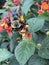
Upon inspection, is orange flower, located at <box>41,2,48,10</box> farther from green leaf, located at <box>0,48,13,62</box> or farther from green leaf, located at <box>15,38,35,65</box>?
green leaf, located at <box>0,48,13,62</box>

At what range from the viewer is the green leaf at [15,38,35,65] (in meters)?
1.16

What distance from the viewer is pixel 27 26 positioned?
3.81 ft

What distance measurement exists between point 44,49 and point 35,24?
A: 0.42 ft

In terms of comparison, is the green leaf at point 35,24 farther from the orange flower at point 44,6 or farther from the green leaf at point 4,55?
the green leaf at point 4,55

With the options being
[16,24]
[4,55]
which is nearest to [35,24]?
[16,24]

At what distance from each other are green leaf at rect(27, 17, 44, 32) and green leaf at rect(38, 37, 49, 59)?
8cm

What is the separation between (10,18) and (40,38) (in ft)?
0.61

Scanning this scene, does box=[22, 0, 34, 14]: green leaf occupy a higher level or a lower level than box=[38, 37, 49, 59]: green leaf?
higher

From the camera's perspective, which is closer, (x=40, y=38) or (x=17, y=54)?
(x=17, y=54)

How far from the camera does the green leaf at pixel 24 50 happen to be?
1.16 metres

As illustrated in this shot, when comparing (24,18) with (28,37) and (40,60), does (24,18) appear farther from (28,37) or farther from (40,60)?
(40,60)

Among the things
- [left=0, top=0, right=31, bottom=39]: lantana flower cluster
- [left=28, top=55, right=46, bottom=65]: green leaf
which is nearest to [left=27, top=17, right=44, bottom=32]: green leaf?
[left=0, top=0, right=31, bottom=39]: lantana flower cluster

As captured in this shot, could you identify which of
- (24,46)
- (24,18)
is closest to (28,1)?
(24,18)

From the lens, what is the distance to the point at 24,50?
1.20 meters
